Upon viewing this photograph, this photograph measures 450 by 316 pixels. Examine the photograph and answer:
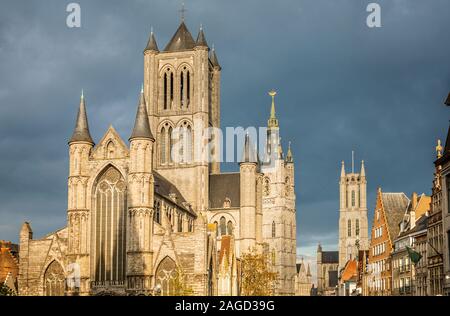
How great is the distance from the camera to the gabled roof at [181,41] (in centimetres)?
10563

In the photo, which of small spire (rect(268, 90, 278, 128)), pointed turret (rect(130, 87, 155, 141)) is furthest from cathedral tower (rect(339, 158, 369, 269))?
pointed turret (rect(130, 87, 155, 141))

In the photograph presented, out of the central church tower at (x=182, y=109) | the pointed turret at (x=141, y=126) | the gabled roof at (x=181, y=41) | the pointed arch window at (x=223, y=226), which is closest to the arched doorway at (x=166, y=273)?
the pointed turret at (x=141, y=126)

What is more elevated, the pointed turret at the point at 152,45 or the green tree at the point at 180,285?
the pointed turret at the point at 152,45

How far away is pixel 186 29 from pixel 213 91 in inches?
380

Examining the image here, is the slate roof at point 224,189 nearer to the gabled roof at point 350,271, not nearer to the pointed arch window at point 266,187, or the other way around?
the gabled roof at point 350,271

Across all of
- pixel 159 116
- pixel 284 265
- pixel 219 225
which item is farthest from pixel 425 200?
pixel 284 265

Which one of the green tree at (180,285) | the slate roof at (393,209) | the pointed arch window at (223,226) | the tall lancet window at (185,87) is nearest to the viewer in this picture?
the green tree at (180,285)

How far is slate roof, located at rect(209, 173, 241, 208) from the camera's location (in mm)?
101500

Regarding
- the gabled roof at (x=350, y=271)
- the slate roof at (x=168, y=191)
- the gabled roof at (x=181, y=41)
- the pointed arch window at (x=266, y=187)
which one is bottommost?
the gabled roof at (x=350, y=271)

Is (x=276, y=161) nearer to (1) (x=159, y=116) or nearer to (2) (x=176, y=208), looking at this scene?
(1) (x=159, y=116)

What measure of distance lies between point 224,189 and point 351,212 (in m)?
94.5

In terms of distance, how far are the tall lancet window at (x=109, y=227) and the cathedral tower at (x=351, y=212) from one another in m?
118

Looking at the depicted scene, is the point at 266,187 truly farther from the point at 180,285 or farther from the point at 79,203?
the point at 180,285

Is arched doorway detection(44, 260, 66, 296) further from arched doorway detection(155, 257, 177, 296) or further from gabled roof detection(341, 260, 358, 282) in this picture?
gabled roof detection(341, 260, 358, 282)
